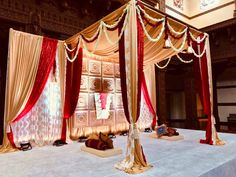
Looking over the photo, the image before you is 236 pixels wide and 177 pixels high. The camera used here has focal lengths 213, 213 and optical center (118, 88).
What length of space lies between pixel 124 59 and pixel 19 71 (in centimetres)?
233

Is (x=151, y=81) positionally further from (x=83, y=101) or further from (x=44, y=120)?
(x=44, y=120)

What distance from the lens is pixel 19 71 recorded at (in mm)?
4277

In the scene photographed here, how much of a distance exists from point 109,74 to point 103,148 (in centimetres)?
277

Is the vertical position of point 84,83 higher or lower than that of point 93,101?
higher

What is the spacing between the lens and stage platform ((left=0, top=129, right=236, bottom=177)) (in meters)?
2.77

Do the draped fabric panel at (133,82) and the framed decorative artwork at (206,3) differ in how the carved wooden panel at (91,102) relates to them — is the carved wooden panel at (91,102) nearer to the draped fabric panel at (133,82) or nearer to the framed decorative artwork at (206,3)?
the draped fabric panel at (133,82)

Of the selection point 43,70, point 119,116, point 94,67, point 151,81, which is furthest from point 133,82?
point 151,81

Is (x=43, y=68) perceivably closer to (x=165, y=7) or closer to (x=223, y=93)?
(x=165, y=7)

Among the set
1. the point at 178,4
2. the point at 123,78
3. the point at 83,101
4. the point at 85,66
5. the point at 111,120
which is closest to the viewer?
the point at 123,78

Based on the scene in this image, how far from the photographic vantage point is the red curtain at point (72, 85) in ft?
16.3

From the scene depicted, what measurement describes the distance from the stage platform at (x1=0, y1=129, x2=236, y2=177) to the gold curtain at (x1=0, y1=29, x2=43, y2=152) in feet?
2.67

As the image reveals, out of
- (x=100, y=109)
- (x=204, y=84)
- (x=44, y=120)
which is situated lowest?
(x=44, y=120)

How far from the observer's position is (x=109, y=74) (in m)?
6.09

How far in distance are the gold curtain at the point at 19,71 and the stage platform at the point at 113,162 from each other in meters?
0.82
